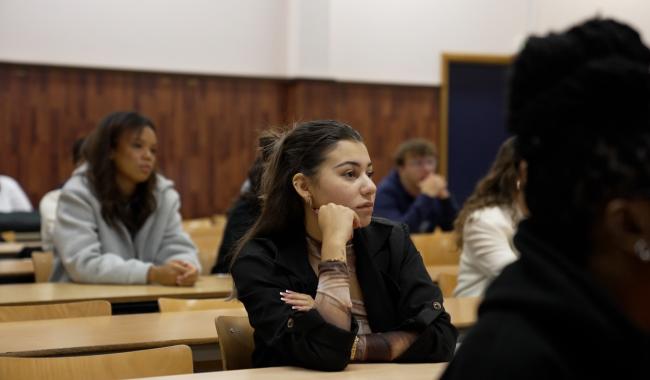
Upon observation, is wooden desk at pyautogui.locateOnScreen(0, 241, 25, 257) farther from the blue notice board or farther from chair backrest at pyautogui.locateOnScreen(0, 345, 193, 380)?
the blue notice board

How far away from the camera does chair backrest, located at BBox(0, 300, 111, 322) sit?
3028 mm

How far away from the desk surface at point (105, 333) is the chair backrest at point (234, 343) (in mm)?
226

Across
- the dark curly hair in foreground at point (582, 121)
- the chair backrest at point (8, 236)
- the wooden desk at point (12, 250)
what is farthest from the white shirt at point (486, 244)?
the chair backrest at point (8, 236)

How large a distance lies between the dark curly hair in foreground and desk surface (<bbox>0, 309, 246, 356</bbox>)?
1.87 m

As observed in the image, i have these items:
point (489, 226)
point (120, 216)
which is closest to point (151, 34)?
point (120, 216)

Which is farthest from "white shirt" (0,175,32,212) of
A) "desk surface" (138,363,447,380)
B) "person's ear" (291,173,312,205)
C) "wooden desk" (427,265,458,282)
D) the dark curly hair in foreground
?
the dark curly hair in foreground

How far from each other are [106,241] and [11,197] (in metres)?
4.38

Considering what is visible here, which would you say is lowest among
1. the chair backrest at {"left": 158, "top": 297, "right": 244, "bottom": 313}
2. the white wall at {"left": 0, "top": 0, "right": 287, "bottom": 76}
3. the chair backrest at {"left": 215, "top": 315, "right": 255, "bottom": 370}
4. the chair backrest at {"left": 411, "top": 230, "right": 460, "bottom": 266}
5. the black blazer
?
the chair backrest at {"left": 411, "top": 230, "right": 460, "bottom": 266}

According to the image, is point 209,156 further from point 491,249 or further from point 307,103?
point 491,249

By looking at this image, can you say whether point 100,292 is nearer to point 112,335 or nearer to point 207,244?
point 112,335

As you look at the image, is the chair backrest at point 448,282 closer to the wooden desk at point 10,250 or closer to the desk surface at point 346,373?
the desk surface at point 346,373

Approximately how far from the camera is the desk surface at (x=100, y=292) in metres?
3.45

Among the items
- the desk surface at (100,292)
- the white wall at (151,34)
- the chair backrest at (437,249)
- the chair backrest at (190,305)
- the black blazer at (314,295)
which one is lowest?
the chair backrest at (437,249)

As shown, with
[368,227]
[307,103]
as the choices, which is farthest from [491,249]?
[307,103]
